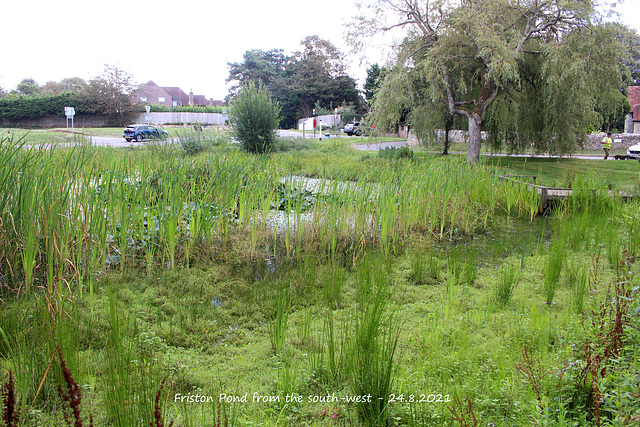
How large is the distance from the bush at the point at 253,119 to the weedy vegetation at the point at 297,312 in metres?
8.44

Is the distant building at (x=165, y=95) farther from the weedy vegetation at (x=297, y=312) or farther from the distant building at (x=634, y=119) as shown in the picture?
the weedy vegetation at (x=297, y=312)

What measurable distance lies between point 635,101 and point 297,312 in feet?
142

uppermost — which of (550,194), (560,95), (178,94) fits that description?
(178,94)

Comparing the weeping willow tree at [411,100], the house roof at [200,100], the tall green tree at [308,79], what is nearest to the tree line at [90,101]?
the tall green tree at [308,79]

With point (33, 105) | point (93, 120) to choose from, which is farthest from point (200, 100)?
point (33, 105)

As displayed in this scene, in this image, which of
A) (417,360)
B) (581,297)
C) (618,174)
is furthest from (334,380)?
(618,174)

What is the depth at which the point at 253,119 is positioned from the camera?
14.9 metres

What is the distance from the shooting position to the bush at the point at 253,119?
14.8 m

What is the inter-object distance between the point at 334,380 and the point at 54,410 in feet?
4.50

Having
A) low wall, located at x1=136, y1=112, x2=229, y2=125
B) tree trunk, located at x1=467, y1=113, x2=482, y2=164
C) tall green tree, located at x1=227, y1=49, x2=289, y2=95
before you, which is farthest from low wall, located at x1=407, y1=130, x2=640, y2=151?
tall green tree, located at x1=227, y1=49, x2=289, y2=95

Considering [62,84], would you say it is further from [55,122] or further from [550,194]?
[550,194]

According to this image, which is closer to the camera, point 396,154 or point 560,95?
point 560,95

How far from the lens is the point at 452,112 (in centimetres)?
1552

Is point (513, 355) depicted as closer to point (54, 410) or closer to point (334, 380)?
point (334, 380)
